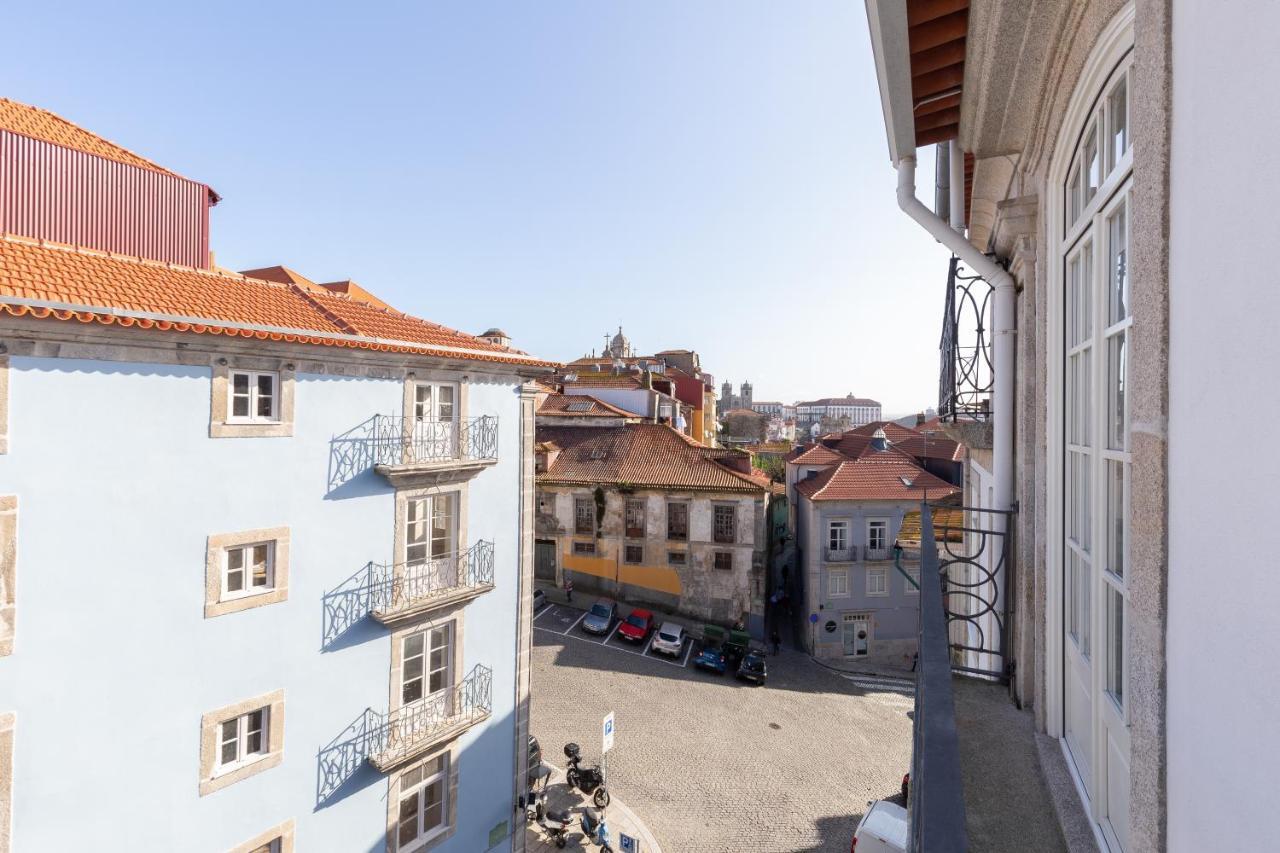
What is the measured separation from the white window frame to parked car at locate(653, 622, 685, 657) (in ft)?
53.1

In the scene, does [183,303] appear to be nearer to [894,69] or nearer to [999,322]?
[894,69]

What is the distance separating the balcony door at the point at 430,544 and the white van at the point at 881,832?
381 inches

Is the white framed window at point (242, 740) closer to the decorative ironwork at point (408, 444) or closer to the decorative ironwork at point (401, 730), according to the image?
the decorative ironwork at point (401, 730)

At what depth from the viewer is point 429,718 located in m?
10.4

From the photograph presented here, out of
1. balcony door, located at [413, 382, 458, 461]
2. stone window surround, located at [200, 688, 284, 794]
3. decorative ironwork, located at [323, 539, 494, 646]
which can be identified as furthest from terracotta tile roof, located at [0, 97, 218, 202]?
stone window surround, located at [200, 688, 284, 794]

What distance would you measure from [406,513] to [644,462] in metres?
17.7

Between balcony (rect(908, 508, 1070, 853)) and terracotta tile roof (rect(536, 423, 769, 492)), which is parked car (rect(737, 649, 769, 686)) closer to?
terracotta tile roof (rect(536, 423, 769, 492))

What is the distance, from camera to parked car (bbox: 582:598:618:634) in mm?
24594

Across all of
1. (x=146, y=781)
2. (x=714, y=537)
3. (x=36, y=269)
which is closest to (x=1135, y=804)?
(x=146, y=781)

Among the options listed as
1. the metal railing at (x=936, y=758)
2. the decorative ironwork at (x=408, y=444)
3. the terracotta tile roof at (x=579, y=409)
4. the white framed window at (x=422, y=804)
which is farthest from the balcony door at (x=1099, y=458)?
the terracotta tile roof at (x=579, y=409)

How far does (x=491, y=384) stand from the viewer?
11.3 metres

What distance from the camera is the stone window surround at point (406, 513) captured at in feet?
32.4

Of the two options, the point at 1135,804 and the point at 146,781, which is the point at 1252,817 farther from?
the point at 146,781

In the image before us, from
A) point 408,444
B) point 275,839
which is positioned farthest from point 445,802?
point 408,444
